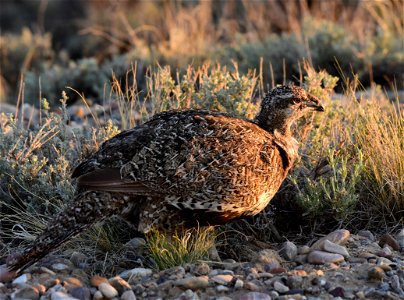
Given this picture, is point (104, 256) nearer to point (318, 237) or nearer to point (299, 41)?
point (318, 237)

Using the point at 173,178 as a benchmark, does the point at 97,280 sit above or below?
below

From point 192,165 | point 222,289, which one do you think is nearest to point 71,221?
point 192,165

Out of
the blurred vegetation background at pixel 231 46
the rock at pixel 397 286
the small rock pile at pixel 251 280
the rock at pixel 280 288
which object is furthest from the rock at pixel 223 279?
the blurred vegetation background at pixel 231 46

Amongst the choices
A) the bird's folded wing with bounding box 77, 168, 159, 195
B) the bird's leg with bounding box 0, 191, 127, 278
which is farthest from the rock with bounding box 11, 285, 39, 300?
the bird's folded wing with bounding box 77, 168, 159, 195

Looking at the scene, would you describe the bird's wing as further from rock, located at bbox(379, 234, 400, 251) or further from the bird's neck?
rock, located at bbox(379, 234, 400, 251)

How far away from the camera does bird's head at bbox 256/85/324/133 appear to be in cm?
504

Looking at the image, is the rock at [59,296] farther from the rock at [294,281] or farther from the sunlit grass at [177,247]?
the rock at [294,281]

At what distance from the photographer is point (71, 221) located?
4.41 metres

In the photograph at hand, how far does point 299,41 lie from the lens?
952 cm

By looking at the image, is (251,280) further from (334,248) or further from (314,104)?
(314,104)

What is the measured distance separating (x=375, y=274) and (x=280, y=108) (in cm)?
142

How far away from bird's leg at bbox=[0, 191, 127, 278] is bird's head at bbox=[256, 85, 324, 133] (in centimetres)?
118

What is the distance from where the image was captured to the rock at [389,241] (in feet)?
15.4

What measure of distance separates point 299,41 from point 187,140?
536 centimetres
